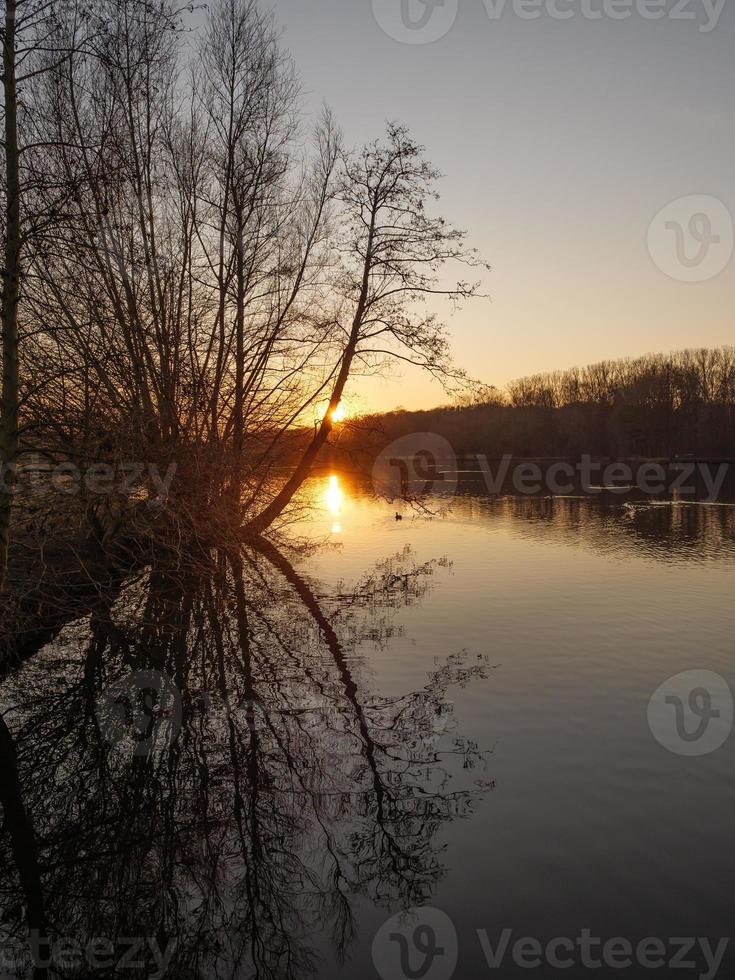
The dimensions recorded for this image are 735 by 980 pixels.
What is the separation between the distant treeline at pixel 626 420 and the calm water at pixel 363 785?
68411 millimetres

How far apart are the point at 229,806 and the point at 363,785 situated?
114 centimetres

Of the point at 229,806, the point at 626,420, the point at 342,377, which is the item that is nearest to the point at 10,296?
the point at 229,806

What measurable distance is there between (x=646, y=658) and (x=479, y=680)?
2618 mm

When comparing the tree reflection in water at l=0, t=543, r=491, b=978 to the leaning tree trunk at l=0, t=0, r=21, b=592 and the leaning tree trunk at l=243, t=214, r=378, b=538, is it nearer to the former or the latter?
the leaning tree trunk at l=0, t=0, r=21, b=592

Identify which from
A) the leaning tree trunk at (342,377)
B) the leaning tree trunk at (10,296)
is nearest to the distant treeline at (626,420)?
the leaning tree trunk at (342,377)

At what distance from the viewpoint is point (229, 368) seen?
17969mm

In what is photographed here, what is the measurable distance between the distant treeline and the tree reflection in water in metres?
70.1

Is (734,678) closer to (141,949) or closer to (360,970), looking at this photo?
(360,970)

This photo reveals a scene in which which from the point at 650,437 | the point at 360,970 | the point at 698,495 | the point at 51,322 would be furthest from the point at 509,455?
the point at 360,970

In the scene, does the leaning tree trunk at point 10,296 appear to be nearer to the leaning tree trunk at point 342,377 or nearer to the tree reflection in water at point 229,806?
the tree reflection in water at point 229,806

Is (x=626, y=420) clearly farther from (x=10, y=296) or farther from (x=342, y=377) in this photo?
(x=10, y=296)

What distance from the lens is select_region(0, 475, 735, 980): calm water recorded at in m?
4.62

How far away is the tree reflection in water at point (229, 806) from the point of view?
182 inches

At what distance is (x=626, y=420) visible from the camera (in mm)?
94312
